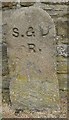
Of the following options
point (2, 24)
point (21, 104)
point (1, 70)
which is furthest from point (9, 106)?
point (2, 24)

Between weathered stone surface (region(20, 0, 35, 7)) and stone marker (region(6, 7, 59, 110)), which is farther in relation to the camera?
weathered stone surface (region(20, 0, 35, 7))

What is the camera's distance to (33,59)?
15.7 feet

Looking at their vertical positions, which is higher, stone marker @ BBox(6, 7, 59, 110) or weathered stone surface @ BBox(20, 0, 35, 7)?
weathered stone surface @ BBox(20, 0, 35, 7)

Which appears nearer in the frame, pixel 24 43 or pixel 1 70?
pixel 24 43

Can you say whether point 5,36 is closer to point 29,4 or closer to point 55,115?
point 29,4

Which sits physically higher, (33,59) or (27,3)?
(27,3)

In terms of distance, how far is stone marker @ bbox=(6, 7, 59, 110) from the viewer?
478 cm

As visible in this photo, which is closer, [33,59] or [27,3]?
[33,59]

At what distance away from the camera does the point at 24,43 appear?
15.8 ft

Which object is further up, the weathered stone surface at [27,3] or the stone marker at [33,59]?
the weathered stone surface at [27,3]

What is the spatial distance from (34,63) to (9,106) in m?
0.60

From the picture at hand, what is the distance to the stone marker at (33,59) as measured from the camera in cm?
478

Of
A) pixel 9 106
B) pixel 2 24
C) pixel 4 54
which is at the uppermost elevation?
pixel 2 24

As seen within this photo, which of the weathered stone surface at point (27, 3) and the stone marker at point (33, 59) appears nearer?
the stone marker at point (33, 59)
